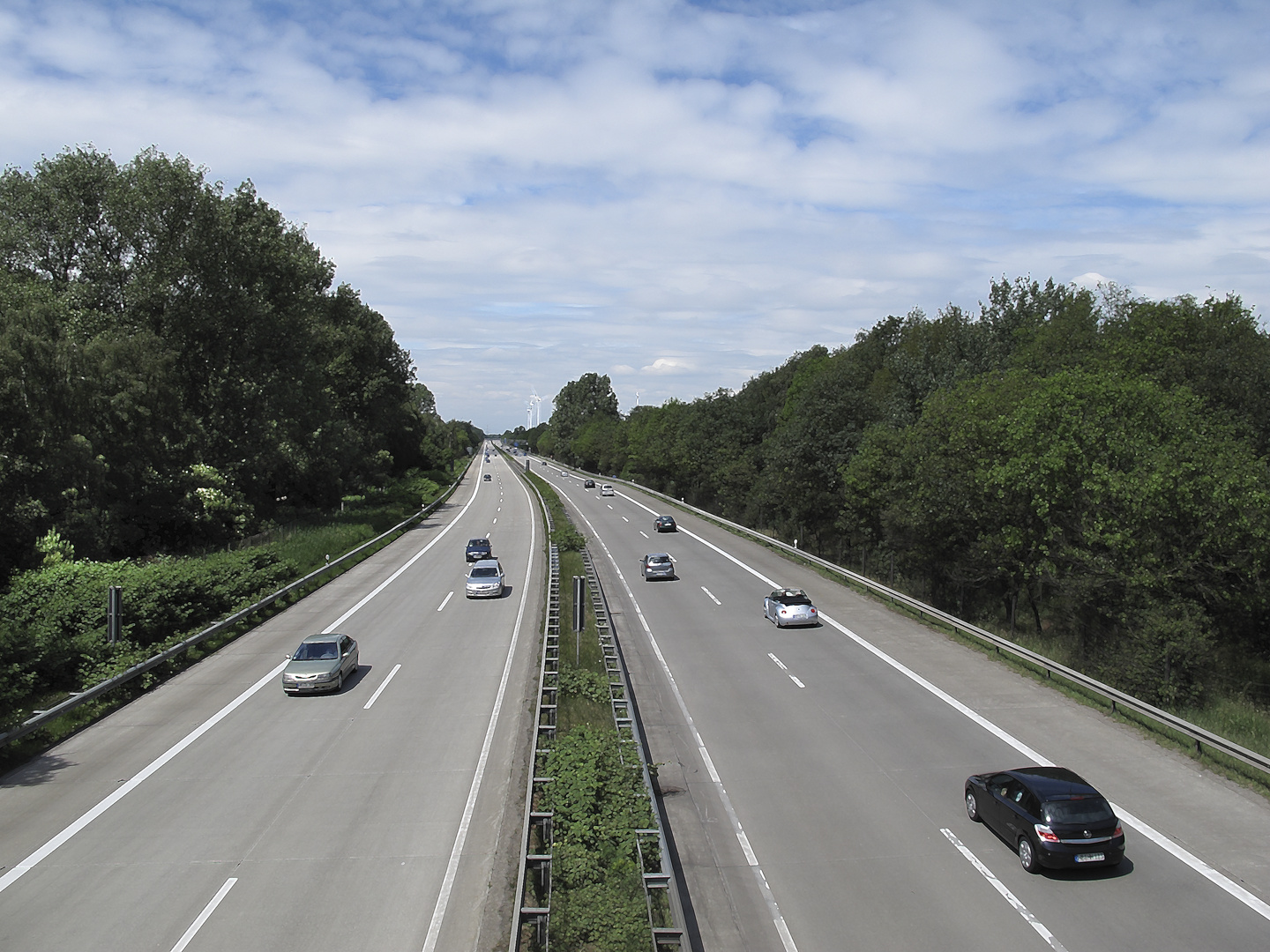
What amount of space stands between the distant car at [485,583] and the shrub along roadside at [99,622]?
6.97 m

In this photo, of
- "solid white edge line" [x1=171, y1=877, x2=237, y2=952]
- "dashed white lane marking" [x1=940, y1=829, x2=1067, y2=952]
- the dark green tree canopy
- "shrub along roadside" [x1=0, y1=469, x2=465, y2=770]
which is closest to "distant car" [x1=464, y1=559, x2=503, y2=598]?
"shrub along roadside" [x1=0, y1=469, x2=465, y2=770]

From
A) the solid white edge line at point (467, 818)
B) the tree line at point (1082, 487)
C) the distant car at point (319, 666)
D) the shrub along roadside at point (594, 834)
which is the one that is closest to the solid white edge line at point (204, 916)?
the solid white edge line at point (467, 818)

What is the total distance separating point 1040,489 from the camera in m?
29.0

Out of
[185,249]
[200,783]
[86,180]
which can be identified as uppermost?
[86,180]

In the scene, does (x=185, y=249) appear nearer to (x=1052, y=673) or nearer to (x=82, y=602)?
(x=82, y=602)

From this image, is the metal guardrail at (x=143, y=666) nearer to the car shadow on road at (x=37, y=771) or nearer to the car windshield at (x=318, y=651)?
the car shadow on road at (x=37, y=771)

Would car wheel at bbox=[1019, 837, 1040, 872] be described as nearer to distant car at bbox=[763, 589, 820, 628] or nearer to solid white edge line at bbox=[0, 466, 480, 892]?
solid white edge line at bbox=[0, 466, 480, 892]

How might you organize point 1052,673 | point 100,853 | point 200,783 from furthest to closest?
point 1052,673, point 200,783, point 100,853

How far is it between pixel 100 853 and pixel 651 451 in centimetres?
9123

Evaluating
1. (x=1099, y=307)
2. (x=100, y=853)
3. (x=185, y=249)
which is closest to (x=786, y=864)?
(x=100, y=853)

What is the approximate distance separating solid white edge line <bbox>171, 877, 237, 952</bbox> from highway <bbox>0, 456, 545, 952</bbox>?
3 cm

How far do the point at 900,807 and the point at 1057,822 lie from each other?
2943 mm

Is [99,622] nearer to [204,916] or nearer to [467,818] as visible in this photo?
[467,818]

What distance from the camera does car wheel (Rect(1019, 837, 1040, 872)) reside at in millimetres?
11570
